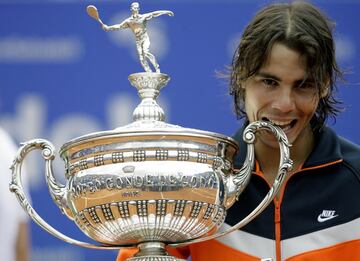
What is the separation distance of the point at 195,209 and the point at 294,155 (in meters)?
0.40

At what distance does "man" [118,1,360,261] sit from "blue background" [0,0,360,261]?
1061mm

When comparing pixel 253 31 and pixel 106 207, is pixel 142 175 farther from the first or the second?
pixel 253 31

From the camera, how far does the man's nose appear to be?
2248 millimetres

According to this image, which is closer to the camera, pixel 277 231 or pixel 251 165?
pixel 251 165

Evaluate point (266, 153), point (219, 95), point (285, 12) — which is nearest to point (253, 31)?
point (285, 12)

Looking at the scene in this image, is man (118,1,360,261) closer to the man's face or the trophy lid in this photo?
the man's face

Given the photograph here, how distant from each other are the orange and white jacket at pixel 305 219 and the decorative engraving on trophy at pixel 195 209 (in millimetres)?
282

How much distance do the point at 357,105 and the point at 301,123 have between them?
1251 millimetres

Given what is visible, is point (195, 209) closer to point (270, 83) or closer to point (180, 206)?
point (180, 206)

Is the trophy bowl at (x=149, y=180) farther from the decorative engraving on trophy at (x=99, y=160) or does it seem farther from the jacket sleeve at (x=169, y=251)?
the jacket sleeve at (x=169, y=251)

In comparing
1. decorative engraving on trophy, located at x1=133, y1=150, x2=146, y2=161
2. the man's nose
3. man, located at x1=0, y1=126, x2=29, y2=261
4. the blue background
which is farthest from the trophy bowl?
the blue background

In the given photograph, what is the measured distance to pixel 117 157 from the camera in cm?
208

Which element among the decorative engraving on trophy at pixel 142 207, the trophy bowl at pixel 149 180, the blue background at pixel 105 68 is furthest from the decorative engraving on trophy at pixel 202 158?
the blue background at pixel 105 68

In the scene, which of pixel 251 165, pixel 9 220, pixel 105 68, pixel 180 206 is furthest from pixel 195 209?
pixel 105 68
